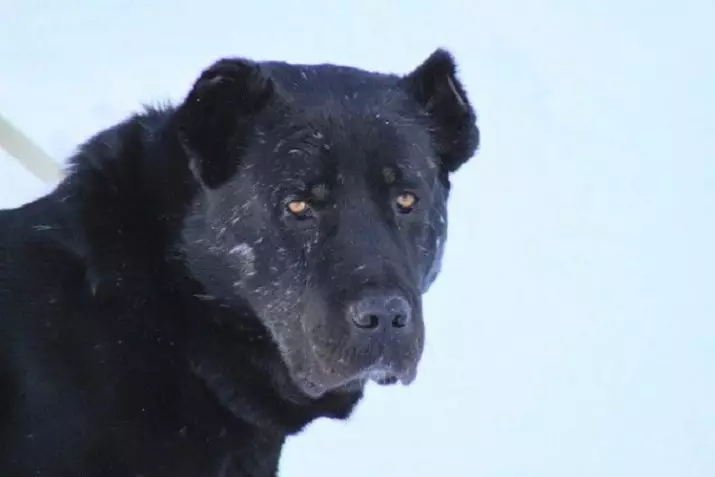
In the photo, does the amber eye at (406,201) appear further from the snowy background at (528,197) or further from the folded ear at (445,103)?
the snowy background at (528,197)

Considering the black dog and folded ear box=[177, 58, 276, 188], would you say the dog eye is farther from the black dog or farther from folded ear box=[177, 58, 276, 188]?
folded ear box=[177, 58, 276, 188]

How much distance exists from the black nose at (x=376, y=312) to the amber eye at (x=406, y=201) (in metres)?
0.40

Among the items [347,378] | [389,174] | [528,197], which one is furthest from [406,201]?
[528,197]

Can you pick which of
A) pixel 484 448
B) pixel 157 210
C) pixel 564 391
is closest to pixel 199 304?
pixel 157 210

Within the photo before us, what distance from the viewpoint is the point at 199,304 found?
10.8ft

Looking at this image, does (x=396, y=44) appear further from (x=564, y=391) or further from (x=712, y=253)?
(x=564, y=391)

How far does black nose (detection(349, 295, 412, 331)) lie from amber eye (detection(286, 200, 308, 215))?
0.35 m

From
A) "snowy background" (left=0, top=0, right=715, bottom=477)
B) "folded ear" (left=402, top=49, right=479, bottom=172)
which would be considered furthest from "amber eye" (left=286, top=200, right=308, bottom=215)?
"snowy background" (left=0, top=0, right=715, bottom=477)

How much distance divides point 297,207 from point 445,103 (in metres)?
0.74

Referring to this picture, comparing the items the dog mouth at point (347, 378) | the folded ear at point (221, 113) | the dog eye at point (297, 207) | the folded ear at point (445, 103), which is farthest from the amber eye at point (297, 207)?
the folded ear at point (445, 103)

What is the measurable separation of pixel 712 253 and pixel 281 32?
349cm

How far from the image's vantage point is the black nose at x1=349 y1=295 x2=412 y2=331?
9.80ft

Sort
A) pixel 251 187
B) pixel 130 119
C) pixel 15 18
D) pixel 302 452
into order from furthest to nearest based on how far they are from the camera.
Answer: pixel 15 18
pixel 302 452
pixel 130 119
pixel 251 187

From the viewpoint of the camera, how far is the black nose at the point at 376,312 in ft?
9.80
